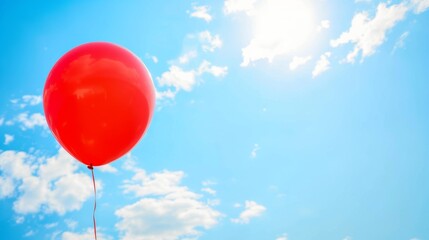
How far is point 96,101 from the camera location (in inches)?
192

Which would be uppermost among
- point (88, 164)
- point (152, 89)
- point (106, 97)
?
point (152, 89)

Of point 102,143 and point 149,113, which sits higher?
point 149,113

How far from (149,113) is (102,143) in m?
0.76

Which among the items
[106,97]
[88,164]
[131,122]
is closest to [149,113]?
[131,122]

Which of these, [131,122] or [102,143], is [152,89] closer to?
[131,122]

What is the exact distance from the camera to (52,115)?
5.07 metres

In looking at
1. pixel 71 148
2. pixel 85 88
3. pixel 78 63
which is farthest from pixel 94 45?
pixel 71 148

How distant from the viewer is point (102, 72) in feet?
16.2

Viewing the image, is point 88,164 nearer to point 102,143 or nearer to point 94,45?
point 102,143

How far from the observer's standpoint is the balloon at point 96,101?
4.89 metres

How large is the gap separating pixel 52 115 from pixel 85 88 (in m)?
0.63

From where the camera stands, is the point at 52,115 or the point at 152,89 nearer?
the point at 52,115

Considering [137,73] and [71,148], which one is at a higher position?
[137,73]

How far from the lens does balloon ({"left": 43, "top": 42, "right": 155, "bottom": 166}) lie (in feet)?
16.0
